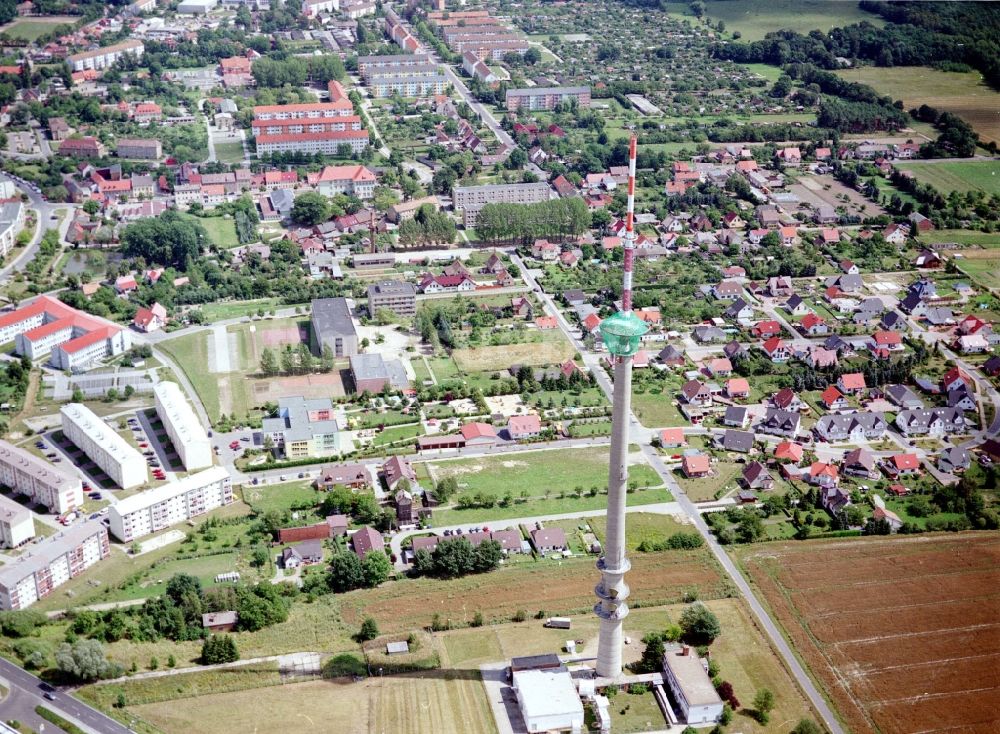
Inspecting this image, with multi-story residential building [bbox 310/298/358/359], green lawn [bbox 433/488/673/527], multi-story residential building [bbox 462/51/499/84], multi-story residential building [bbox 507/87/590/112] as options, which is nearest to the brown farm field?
green lawn [bbox 433/488/673/527]

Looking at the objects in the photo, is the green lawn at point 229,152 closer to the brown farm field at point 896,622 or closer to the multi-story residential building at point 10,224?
the multi-story residential building at point 10,224

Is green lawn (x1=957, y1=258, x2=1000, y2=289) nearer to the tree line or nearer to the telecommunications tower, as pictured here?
the tree line

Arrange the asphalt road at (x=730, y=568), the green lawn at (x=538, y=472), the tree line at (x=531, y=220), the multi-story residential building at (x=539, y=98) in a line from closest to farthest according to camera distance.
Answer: the asphalt road at (x=730, y=568)
the green lawn at (x=538, y=472)
the tree line at (x=531, y=220)
the multi-story residential building at (x=539, y=98)

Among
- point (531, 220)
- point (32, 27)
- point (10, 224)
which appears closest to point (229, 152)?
point (10, 224)

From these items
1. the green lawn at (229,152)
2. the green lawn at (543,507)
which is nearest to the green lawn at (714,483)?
the green lawn at (543,507)

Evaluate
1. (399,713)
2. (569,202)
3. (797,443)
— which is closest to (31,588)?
(399,713)

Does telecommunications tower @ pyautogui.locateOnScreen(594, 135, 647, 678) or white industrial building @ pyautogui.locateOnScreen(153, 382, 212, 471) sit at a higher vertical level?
telecommunications tower @ pyautogui.locateOnScreen(594, 135, 647, 678)
